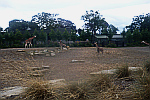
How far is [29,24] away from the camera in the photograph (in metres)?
35.2

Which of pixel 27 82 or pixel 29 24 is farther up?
pixel 29 24

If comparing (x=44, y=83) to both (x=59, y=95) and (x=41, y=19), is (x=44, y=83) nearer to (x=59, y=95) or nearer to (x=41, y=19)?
(x=59, y=95)

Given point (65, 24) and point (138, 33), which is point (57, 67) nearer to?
point (138, 33)

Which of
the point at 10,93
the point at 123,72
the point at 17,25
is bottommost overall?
the point at 10,93

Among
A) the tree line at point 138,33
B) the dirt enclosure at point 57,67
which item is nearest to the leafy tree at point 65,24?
the tree line at point 138,33

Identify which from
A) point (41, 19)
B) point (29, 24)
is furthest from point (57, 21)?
point (29, 24)

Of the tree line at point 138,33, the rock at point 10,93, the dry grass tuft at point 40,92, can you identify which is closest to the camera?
the dry grass tuft at point 40,92

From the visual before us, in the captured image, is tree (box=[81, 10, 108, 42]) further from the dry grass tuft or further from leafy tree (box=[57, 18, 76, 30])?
the dry grass tuft

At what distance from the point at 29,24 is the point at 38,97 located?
33939mm

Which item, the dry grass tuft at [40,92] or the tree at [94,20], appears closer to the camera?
the dry grass tuft at [40,92]

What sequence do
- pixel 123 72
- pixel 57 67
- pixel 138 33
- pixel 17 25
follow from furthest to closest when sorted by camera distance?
pixel 17 25
pixel 138 33
pixel 57 67
pixel 123 72

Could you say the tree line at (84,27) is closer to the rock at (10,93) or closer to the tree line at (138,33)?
the tree line at (138,33)

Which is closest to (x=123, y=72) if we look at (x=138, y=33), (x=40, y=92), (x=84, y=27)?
(x=40, y=92)

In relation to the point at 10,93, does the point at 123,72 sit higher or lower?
higher
